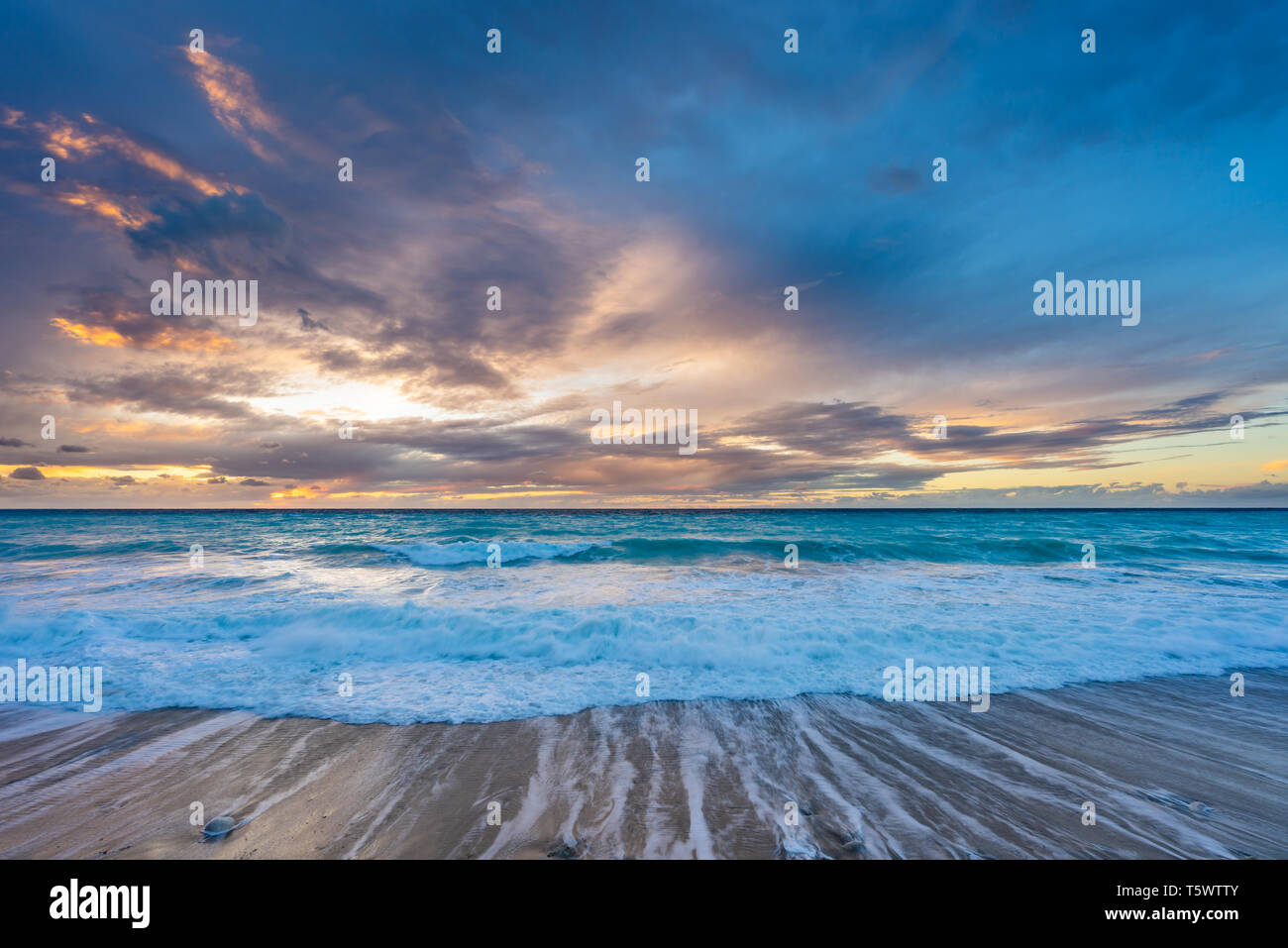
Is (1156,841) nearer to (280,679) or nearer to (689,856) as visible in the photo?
(689,856)

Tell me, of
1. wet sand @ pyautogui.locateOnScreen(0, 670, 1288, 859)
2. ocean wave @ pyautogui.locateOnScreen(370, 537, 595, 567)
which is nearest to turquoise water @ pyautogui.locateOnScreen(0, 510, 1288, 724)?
wet sand @ pyautogui.locateOnScreen(0, 670, 1288, 859)

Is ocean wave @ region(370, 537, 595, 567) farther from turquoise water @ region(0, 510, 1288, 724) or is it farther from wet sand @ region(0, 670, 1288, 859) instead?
wet sand @ region(0, 670, 1288, 859)

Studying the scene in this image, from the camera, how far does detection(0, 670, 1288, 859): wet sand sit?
434 centimetres

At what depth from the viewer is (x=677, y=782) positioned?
17.5 feet

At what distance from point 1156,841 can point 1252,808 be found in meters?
1.74

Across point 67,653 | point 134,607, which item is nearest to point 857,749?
point 67,653

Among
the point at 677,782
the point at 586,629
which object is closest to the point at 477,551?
the point at 586,629

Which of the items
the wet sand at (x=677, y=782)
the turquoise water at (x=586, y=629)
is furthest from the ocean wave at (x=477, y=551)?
the wet sand at (x=677, y=782)

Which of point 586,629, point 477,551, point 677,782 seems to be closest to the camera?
point 677,782

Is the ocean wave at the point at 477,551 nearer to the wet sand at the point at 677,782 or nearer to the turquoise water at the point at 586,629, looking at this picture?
the turquoise water at the point at 586,629

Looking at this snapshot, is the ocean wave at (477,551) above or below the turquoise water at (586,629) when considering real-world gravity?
below

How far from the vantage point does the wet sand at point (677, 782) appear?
434 cm

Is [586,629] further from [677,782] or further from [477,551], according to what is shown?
[477,551]
